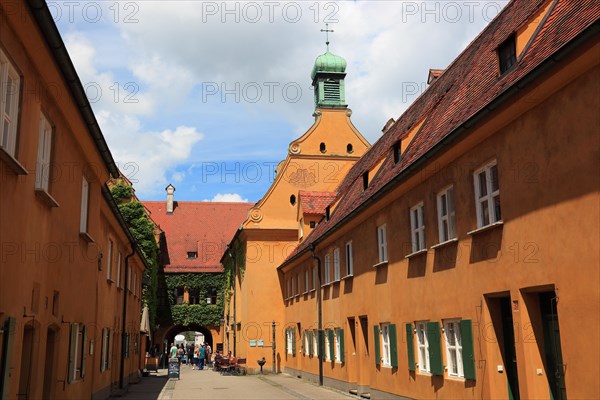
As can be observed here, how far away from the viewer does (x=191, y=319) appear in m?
48.6

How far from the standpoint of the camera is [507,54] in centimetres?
1230

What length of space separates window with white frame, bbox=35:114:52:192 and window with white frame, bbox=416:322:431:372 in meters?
9.25

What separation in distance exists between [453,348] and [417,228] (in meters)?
3.29

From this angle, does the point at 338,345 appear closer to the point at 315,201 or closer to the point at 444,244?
the point at 444,244

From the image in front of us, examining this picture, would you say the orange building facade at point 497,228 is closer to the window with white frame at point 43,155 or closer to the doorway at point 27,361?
the window with white frame at point 43,155

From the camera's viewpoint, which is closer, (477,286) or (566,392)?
(566,392)

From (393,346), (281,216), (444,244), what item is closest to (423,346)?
(393,346)

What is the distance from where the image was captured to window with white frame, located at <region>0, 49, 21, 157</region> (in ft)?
23.9

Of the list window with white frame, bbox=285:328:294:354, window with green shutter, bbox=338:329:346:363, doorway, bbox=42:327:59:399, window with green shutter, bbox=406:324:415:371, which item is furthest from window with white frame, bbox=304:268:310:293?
doorway, bbox=42:327:59:399

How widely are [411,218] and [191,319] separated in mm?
36253

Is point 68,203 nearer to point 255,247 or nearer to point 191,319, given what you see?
point 255,247

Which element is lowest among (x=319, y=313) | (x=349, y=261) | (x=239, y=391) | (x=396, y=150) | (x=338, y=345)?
(x=239, y=391)

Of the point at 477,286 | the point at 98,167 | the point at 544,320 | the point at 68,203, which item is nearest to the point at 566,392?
the point at 544,320

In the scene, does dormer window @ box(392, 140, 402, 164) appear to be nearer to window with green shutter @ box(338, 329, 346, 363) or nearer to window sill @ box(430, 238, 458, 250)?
window sill @ box(430, 238, 458, 250)
